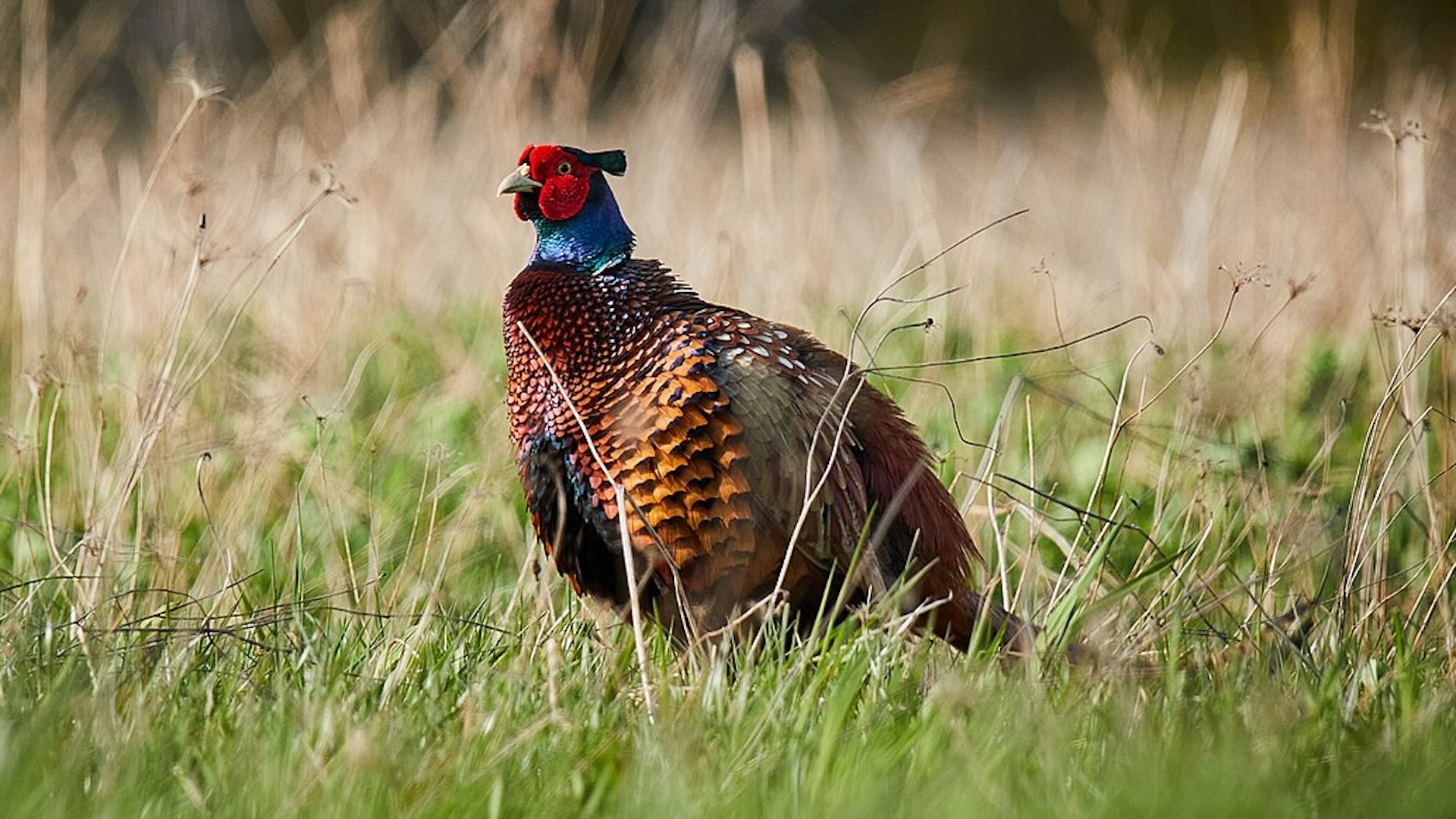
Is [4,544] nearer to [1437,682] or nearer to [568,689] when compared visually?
[568,689]

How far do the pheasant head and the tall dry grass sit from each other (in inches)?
16.3

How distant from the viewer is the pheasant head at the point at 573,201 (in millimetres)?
3182

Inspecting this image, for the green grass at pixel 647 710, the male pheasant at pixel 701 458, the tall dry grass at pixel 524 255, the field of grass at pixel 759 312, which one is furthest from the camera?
the tall dry grass at pixel 524 255

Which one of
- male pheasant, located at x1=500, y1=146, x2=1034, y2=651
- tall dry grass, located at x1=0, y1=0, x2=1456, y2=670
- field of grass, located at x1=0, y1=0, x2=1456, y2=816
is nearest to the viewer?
field of grass, located at x1=0, y1=0, x2=1456, y2=816

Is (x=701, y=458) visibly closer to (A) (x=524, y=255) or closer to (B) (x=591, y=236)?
(B) (x=591, y=236)

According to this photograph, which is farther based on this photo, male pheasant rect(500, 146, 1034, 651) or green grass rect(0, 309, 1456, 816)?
male pheasant rect(500, 146, 1034, 651)

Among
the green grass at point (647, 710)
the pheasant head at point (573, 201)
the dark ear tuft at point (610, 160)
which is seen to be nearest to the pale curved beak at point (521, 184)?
the pheasant head at point (573, 201)

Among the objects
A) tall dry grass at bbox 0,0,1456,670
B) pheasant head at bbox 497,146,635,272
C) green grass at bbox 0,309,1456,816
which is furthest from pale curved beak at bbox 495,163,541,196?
green grass at bbox 0,309,1456,816

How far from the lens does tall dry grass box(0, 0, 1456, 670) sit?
312 cm

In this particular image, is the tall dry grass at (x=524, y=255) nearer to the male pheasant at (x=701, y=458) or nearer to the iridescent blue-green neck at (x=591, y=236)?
the male pheasant at (x=701, y=458)

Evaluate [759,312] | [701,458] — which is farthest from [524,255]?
[701,458]

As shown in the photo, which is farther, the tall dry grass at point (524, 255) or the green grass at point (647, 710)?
the tall dry grass at point (524, 255)

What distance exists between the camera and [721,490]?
2.86 meters

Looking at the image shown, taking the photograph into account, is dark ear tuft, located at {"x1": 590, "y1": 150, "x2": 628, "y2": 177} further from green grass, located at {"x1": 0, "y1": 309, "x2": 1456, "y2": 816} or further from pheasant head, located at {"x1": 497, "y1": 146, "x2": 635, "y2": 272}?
green grass, located at {"x1": 0, "y1": 309, "x2": 1456, "y2": 816}
